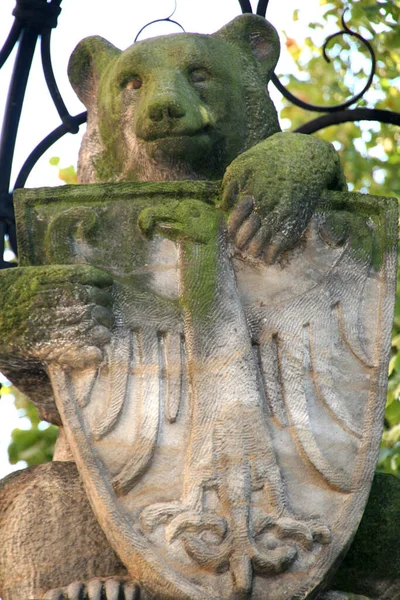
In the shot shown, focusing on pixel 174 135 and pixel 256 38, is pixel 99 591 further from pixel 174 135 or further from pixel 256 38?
pixel 256 38

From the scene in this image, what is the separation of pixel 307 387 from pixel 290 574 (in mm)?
587

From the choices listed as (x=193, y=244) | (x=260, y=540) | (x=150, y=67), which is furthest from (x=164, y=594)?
(x=150, y=67)

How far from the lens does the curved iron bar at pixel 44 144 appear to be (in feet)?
22.0

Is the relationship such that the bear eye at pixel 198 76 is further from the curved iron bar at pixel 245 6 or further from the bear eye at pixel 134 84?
the curved iron bar at pixel 245 6

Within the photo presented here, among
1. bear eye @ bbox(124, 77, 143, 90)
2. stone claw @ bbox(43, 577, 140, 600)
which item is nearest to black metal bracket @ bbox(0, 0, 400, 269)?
bear eye @ bbox(124, 77, 143, 90)

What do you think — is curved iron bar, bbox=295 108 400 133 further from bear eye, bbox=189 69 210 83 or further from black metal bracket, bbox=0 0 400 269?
bear eye, bbox=189 69 210 83

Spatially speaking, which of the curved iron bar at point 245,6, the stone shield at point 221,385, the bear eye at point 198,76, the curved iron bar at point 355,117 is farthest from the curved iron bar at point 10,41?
the stone shield at point 221,385

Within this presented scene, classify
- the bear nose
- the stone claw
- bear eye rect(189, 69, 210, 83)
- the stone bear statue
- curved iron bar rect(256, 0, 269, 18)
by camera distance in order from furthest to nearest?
curved iron bar rect(256, 0, 269, 18), bear eye rect(189, 69, 210, 83), the bear nose, the stone bear statue, the stone claw

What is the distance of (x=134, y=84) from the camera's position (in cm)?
527

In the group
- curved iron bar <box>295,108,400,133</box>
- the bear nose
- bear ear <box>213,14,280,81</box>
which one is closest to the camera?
the bear nose

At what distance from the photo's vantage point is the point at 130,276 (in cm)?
476

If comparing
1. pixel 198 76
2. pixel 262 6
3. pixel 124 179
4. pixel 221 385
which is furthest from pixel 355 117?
pixel 221 385

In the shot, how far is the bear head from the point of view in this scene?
5.09 m

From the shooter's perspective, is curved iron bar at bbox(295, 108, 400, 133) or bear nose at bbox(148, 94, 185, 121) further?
curved iron bar at bbox(295, 108, 400, 133)
